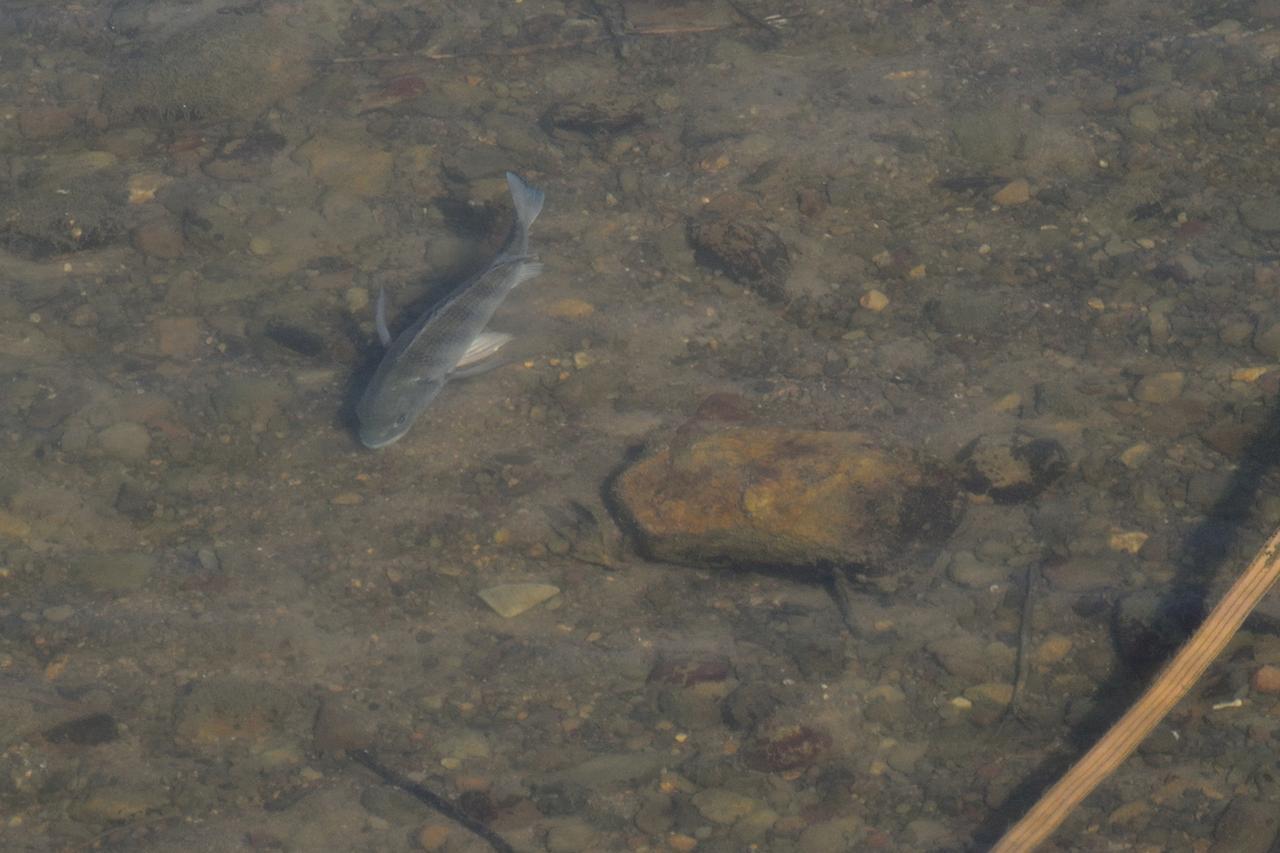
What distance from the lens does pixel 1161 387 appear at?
5.89 metres

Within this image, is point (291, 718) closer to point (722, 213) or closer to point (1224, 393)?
point (722, 213)

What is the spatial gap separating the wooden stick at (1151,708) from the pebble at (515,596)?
2.19 meters

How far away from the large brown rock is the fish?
1.20 m

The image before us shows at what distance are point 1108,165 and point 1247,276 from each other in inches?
48.4

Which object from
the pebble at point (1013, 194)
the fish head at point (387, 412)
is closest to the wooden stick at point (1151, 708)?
the pebble at point (1013, 194)

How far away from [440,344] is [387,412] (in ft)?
1.66

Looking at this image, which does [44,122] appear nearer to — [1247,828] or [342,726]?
[342,726]

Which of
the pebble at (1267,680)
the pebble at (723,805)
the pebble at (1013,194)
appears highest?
the pebble at (1013,194)

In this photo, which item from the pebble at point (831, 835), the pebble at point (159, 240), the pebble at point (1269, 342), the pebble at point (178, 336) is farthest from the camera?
the pebble at point (159, 240)

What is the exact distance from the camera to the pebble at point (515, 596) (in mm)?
5254

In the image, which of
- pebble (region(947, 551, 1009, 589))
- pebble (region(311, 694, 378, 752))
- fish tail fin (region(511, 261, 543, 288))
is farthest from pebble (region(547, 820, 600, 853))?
fish tail fin (region(511, 261, 543, 288))

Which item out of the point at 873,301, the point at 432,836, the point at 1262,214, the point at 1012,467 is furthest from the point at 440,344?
the point at 1262,214

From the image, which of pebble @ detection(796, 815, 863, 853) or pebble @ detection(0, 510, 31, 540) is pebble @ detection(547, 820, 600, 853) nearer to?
pebble @ detection(796, 815, 863, 853)

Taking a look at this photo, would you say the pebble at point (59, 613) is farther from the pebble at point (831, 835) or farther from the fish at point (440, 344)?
the pebble at point (831, 835)
